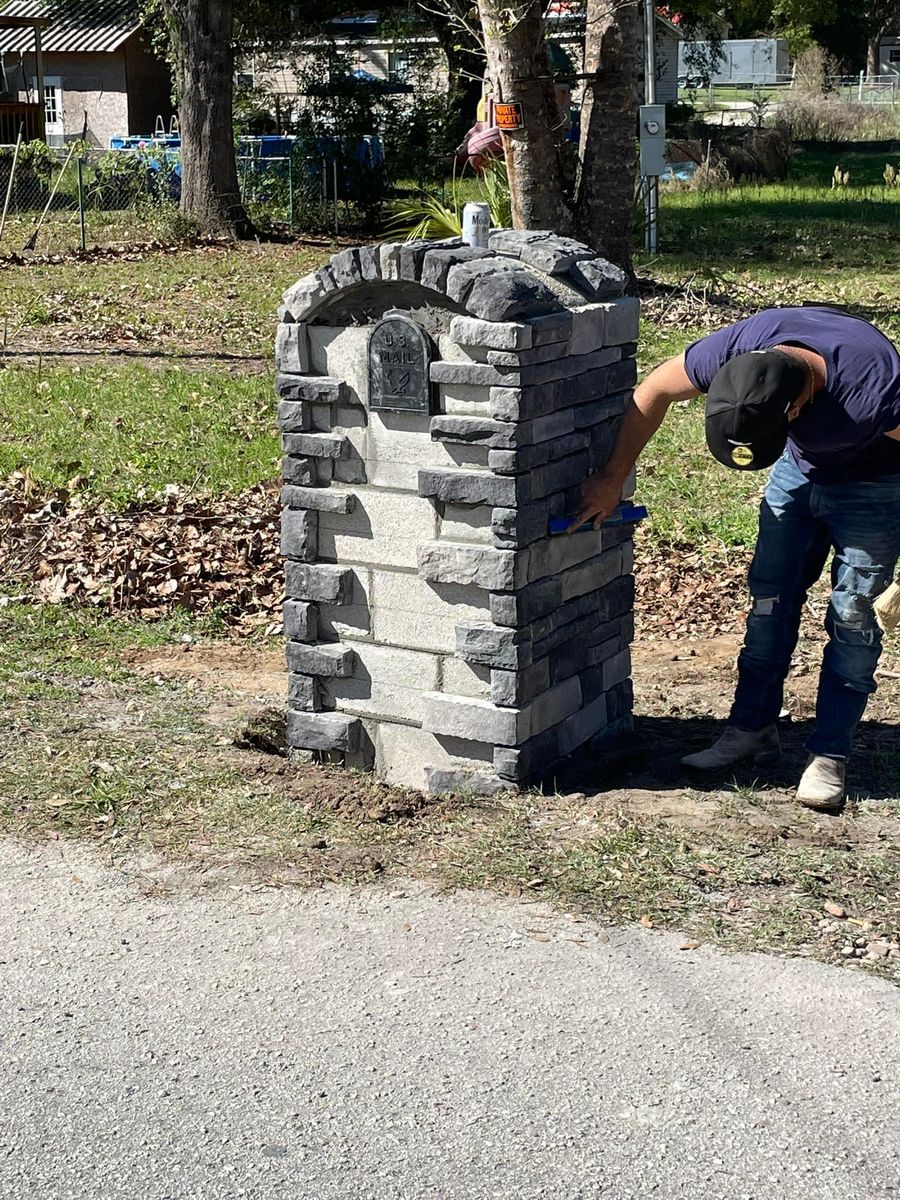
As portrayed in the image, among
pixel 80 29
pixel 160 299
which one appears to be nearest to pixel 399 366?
pixel 160 299

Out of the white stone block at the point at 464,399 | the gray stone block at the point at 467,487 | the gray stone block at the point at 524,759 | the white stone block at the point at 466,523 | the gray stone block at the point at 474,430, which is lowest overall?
the gray stone block at the point at 524,759

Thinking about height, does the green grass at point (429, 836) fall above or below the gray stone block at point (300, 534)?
below

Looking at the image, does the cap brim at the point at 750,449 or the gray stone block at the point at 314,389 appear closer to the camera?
the cap brim at the point at 750,449

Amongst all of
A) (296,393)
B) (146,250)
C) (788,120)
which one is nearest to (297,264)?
(146,250)

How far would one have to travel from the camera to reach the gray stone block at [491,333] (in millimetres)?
4598

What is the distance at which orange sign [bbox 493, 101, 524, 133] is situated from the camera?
12.8 metres

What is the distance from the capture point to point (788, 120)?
119 feet

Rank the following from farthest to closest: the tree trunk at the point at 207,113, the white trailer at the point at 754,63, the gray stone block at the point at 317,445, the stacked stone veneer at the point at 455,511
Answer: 1. the white trailer at the point at 754,63
2. the tree trunk at the point at 207,113
3. the gray stone block at the point at 317,445
4. the stacked stone veneer at the point at 455,511

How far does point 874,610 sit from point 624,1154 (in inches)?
84.0

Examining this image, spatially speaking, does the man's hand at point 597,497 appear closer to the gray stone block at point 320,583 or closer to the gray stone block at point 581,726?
the gray stone block at point 581,726

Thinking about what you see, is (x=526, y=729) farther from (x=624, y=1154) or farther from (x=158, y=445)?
(x=158, y=445)

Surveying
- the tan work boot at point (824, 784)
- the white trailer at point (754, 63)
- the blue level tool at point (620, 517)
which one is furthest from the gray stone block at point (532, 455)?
the white trailer at point (754, 63)

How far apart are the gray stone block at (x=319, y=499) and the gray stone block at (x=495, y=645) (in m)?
0.58

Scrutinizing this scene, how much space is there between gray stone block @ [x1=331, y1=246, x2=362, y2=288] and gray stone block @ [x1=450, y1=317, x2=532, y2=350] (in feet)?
1.25
